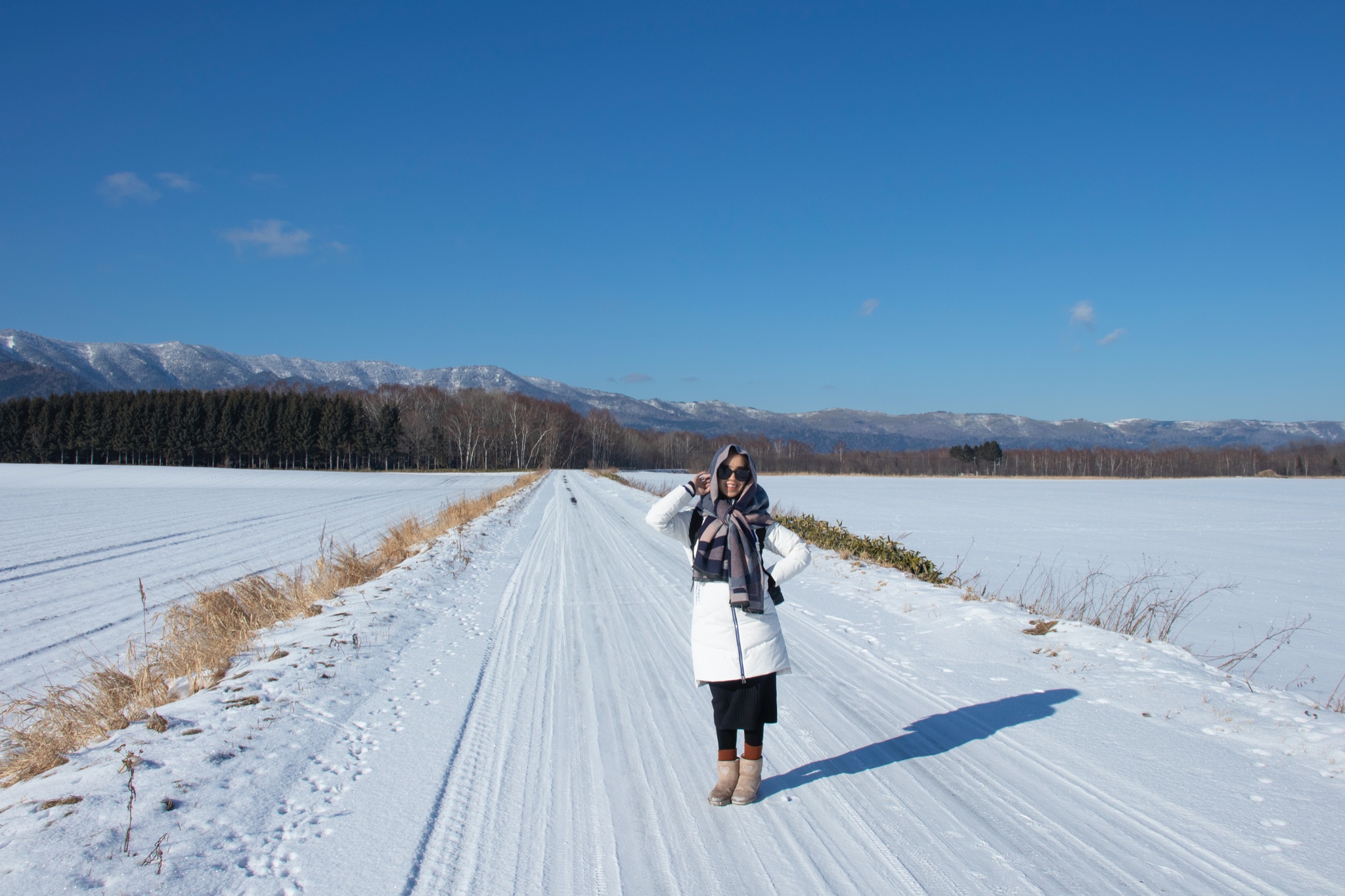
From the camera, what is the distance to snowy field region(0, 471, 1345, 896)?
2.93 m

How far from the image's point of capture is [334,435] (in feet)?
284

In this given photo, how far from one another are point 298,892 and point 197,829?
77cm

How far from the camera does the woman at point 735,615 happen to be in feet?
11.9

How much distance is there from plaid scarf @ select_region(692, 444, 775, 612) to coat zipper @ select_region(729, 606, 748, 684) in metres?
0.05

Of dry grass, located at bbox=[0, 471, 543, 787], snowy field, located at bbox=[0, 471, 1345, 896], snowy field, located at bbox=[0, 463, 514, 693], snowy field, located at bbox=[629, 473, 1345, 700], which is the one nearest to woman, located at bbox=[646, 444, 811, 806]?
snowy field, located at bbox=[0, 471, 1345, 896]

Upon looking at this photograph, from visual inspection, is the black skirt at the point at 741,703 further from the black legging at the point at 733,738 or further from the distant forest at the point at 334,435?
the distant forest at the point at 334,435

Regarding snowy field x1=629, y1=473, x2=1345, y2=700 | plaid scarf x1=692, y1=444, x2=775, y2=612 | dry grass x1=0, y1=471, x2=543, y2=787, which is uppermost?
plaid scarf x1=692, y1=444, x2=775, y2=612

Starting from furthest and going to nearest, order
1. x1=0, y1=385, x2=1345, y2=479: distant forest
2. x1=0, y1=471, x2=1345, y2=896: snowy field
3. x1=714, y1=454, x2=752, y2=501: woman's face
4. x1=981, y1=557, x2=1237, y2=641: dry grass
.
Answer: x1=0, y1=385, x2=1345, y2=479: distant forest
x1=981, y1=557, x2=1237, y2=641: dry grass
x1=714, y1=454, x2=752, y2=501: woman's face
x1=0, y1=471, x2=1345, y2=896: snowy field

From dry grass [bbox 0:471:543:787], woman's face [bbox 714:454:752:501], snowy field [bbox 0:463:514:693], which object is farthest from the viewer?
snowy field [bbox 0:463:514:693]

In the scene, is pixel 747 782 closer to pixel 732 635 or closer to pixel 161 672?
pixel 732 635

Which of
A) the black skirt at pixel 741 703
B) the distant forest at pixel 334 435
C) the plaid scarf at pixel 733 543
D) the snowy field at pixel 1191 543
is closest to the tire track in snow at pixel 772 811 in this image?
the black skirt at pixel 741 703

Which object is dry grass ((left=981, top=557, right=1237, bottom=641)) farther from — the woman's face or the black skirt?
the woman's face

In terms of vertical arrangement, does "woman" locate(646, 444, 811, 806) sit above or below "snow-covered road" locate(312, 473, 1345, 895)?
above

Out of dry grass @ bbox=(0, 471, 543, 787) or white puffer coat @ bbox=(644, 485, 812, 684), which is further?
dry grass @ bbox=(0, 471, 543, 787)
